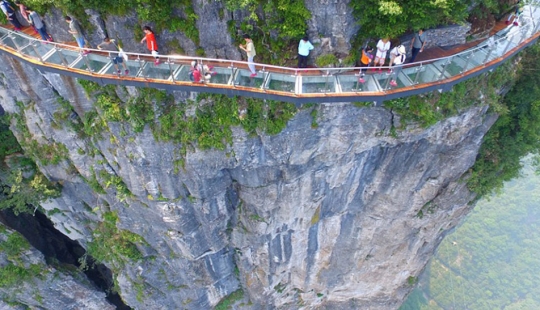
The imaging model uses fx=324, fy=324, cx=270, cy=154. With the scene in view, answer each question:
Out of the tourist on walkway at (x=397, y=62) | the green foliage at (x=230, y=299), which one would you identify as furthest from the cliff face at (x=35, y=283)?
the tourist on walkway at (x=397, y=62)

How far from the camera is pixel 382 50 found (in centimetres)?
966

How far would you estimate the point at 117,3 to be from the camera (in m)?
9.34

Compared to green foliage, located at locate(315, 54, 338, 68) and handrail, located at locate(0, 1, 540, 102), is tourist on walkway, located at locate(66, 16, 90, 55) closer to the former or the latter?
handrail, located at locate(0, 1, 540, 102)

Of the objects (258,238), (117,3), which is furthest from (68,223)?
(117,3)

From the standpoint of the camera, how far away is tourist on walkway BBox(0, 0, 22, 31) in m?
10.5

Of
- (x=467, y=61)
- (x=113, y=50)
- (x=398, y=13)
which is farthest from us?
(x=113, y=50)

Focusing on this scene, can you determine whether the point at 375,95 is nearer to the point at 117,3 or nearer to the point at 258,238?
the point at 117,3

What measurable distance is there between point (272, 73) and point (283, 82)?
0.43 meters

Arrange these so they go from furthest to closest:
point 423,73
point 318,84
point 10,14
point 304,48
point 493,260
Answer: point 493,260 < point 10,14 < point 423,73 < point 318,84 < point 304,48

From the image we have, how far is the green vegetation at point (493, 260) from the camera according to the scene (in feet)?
136

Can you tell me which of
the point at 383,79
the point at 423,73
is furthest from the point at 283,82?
the point at 423,73

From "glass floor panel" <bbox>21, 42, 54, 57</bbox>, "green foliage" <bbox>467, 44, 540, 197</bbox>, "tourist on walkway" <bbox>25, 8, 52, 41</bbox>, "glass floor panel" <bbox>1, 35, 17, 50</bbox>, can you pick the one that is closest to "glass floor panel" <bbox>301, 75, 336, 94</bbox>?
"green foliage" <bbox>467, 44, 540, 197</bbox>

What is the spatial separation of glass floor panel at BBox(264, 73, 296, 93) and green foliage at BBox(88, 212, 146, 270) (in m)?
10.3

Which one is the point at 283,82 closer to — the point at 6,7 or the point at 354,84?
the point at 354,84
